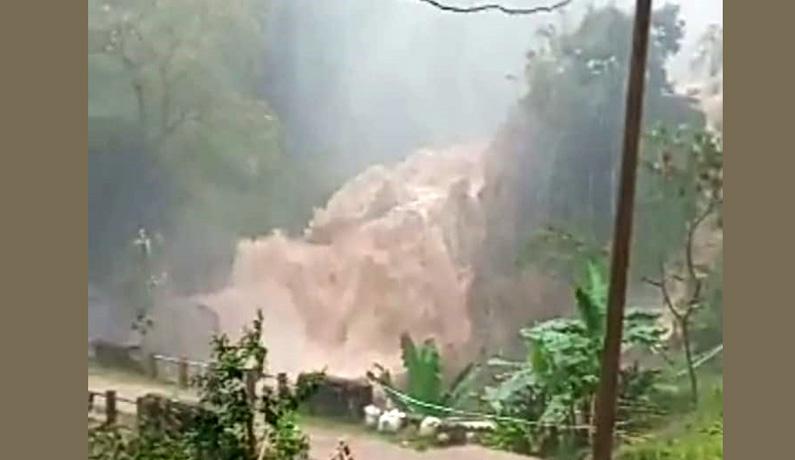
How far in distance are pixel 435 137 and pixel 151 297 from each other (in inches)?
22.7

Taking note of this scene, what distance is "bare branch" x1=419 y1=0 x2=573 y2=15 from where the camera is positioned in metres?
1.94

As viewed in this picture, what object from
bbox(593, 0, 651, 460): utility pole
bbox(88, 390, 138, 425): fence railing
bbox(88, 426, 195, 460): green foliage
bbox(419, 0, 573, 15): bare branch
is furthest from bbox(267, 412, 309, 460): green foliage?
bbox(419, 0, 573, 15): bare branch

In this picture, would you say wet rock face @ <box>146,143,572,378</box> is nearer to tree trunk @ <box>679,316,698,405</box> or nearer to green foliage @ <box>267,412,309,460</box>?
green foliage @ <box>267,412,309,460</box>

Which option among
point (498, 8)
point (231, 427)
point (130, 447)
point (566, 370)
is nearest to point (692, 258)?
point (566, 370)

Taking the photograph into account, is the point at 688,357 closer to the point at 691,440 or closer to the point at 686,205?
the point at 691,440

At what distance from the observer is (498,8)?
1.95m

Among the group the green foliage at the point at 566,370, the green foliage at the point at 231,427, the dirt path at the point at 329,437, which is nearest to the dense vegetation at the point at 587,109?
the green foliage at the point at 566,370

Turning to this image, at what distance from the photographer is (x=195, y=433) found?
1965 millimetres

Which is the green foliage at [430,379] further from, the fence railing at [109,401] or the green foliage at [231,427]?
the fence railing at [109,401]

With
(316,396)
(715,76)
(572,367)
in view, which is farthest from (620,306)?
(316,396)

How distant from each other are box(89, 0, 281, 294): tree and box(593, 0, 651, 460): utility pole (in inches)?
24.1

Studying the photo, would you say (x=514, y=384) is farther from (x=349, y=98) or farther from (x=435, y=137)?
(x=349, y=98)

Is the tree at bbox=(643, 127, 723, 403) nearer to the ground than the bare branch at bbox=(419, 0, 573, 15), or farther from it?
nearer to the ground

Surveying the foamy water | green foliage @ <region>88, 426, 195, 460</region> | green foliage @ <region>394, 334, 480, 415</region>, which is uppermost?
the foamy water
